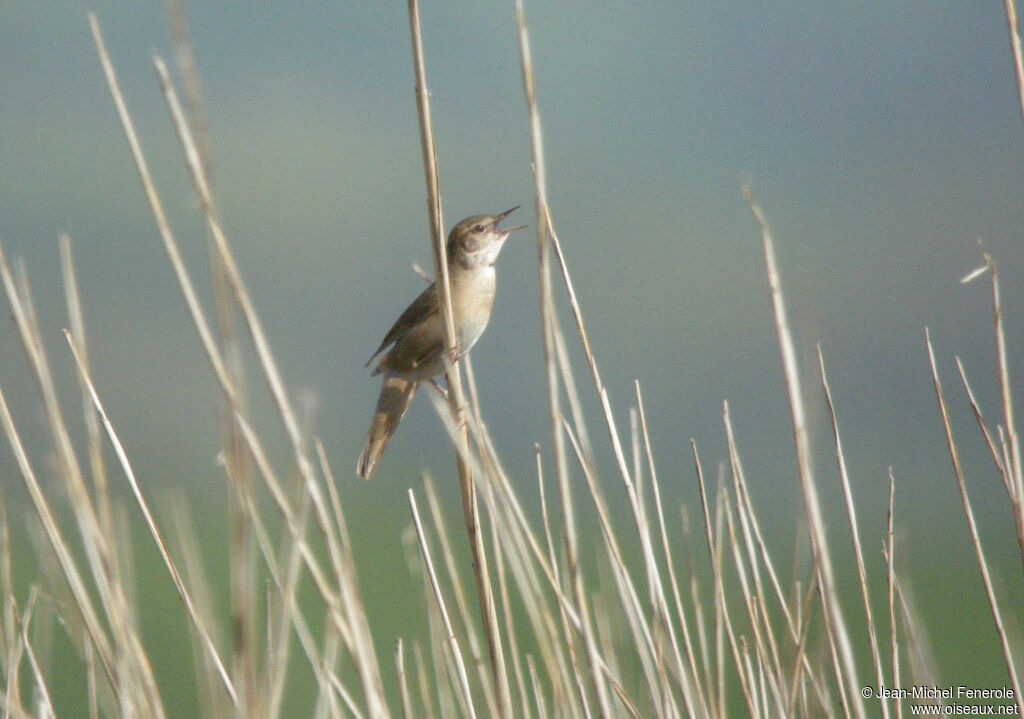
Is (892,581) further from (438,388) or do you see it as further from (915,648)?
(438,388)

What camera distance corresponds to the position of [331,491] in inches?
71.2

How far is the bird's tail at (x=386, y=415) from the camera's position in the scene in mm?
3414

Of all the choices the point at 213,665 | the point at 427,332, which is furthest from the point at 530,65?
the point at 427,332

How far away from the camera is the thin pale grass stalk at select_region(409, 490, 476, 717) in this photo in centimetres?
195

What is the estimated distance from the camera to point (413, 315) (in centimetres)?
348

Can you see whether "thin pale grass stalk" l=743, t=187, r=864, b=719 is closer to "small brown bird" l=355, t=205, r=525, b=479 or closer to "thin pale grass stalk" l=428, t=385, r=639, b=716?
"thin pale grass stalk" l=428, t=385, r=639, b=716

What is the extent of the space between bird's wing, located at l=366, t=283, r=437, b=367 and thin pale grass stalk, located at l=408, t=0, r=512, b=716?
4.94 ft

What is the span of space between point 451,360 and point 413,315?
1.82 metres

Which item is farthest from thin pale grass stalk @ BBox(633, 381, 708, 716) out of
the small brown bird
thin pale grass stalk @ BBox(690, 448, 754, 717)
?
the small brown bird

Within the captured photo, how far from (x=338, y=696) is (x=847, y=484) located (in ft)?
3.52

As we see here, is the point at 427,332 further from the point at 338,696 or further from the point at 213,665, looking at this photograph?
the point at 213,665

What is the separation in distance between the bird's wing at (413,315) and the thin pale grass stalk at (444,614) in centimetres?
149

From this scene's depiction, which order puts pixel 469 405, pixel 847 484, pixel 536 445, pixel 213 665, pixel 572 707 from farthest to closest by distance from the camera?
pixel 536 445 → pixel 847 484 → pixel 572 707 → pixel 469 405 → pixel 213 665

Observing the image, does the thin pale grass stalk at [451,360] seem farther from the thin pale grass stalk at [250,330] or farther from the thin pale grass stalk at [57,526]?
the thin pale grass stalk at [57,526]
